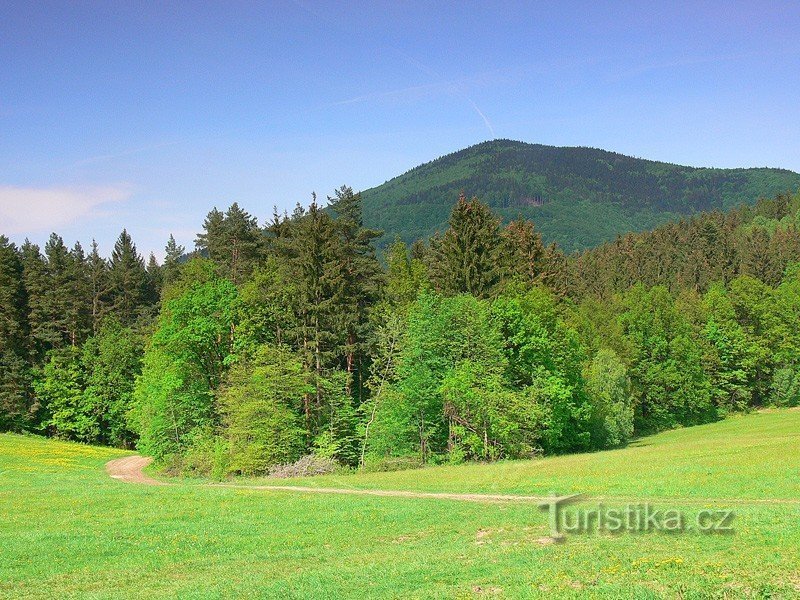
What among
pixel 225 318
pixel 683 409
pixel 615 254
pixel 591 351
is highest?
pixel 615 254

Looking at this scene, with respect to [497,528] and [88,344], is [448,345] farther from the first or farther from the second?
[88,344]

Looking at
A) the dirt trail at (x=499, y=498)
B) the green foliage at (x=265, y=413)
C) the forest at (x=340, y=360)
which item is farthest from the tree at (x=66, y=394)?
the green foliage at (x=265, y=413)

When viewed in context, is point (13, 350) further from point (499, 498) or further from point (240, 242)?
point (499, 498)

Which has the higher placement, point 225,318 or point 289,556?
point 225,318

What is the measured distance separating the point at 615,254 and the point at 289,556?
127551 mm

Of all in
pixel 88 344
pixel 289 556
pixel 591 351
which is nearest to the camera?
pixel 289 556

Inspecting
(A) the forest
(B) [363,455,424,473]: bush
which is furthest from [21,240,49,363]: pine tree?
(B) [363,455,424,473]: bush

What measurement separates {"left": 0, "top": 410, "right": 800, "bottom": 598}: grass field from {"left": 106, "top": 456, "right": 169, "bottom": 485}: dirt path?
31.6 feet

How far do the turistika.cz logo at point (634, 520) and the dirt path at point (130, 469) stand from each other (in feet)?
106

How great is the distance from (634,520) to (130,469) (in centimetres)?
4671

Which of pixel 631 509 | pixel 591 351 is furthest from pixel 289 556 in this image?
pixel 591 351

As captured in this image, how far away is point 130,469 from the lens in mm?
55219

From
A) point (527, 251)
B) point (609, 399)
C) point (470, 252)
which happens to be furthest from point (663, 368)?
point (470, 252)

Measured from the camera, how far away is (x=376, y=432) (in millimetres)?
47125
